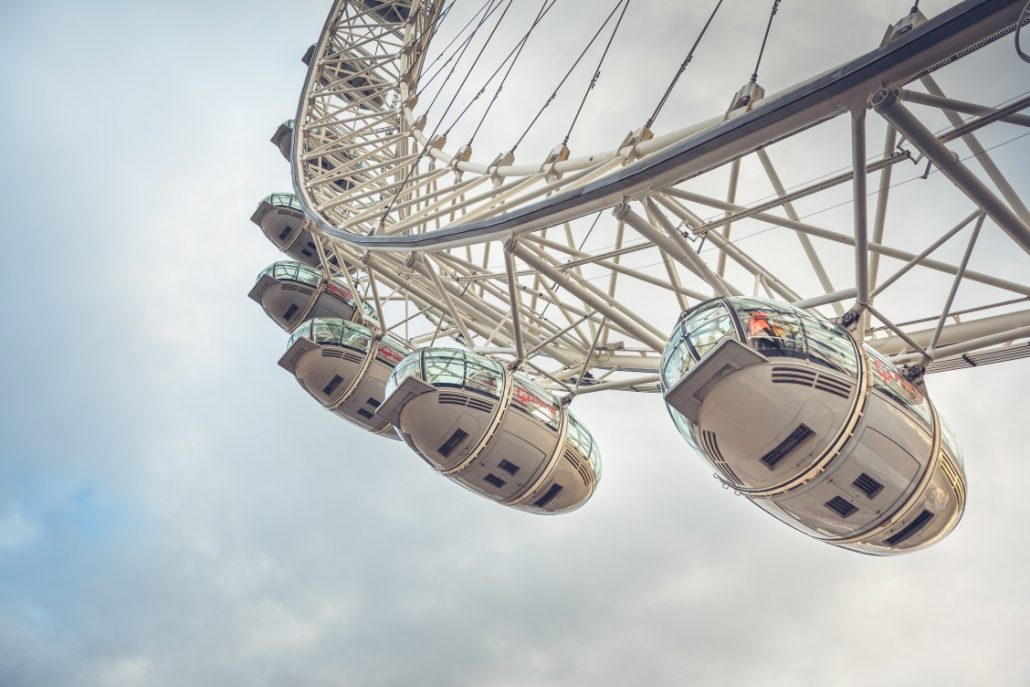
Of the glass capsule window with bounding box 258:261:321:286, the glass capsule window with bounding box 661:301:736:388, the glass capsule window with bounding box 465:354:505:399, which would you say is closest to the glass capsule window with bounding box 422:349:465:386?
the glass capsule window with bounding box 465:354:505:399

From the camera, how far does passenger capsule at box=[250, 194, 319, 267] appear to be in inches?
1211

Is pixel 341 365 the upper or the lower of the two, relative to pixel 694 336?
upper

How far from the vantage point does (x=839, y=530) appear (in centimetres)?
1146

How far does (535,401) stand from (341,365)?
7.33m

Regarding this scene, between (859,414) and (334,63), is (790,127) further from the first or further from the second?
(334,63)

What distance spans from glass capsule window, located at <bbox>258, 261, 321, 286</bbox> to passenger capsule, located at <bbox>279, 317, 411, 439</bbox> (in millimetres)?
4938

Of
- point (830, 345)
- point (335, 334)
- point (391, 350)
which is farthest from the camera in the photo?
point (391, 350)

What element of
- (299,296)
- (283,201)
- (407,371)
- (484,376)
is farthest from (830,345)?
(283,201)

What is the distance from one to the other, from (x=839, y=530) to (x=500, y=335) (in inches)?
494

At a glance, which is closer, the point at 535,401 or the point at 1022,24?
the point at 1022,24

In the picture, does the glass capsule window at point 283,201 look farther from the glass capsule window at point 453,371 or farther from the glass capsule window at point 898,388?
the glass capsule window at point 898,388

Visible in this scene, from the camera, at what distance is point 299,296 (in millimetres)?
27344

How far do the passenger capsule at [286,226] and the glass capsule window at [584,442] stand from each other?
1634 centimetres

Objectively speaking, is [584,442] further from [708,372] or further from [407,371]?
[708,372]
